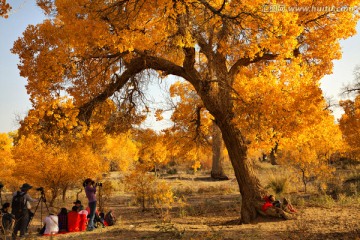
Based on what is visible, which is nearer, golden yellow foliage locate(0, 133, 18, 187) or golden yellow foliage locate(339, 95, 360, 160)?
golden yellow foliage locate(339, 95, 360, 160)

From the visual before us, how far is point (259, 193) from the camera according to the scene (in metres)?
9.75

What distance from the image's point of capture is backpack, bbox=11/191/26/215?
9015 millimetres

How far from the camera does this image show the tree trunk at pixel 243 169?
967 cm

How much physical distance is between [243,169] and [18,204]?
6.29m

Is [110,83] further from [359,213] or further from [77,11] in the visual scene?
[359,213]

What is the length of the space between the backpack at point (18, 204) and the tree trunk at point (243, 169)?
582 centimetres

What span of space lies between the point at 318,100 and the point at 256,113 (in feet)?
5.02

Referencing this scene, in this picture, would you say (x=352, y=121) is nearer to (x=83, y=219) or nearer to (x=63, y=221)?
(x=83, y=219)

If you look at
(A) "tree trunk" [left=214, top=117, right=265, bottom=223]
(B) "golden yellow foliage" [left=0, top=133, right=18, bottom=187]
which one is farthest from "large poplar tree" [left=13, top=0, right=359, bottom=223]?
(B) "golden yellow foliage" [left=0, top=133, right=18, bottom=187]

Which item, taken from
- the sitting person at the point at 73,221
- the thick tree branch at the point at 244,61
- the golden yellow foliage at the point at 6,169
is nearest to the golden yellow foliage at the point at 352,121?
the thick tree branch at the point at 244,61

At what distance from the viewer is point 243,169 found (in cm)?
981

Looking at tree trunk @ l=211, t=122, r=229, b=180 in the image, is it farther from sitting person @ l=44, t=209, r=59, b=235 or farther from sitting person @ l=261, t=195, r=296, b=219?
sitting person @ l=44, t=209, r=59, b=235

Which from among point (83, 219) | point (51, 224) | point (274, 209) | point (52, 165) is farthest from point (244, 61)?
point (52, 165)

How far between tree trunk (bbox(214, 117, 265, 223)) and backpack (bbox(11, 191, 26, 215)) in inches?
229
